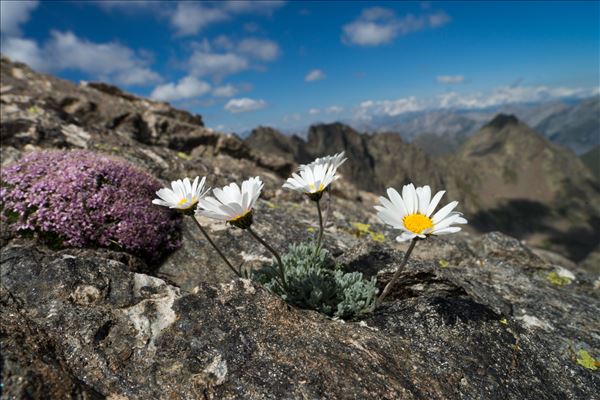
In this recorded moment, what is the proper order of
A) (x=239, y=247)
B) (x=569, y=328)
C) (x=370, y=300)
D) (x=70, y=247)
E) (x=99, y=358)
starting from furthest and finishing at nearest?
(x=239, y=247)
(x=70, y=247)
(x=569, y=328)
(x=370, y=300)
(x=99, y=358)

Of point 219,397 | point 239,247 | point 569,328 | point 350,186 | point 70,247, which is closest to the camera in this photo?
point 219,397

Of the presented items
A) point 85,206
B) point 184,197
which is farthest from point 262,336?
point 85,206

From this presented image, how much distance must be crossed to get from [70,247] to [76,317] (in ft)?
10.7

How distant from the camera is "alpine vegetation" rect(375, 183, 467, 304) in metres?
4.16

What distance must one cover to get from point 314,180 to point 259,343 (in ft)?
7.41

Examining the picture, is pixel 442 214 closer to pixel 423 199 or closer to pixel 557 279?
pixel 423 199

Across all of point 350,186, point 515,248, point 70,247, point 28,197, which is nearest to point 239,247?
point 70,247

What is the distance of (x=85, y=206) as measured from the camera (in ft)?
26.8

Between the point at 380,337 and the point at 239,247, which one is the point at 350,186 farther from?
the point at 380,337

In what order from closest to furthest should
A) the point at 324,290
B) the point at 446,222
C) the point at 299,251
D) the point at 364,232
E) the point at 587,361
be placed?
the point at 446,222, the point at 587,361, the point at 324,290, the point at 299,251, the point at 364,232

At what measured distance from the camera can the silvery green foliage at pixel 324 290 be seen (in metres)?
5.61

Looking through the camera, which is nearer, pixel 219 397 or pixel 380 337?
pixel 219 397

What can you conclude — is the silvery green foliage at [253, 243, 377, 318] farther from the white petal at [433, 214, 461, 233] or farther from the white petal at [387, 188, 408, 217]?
the white petal at [433, 214, 461, 233]

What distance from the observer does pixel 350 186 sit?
70.3 feet
